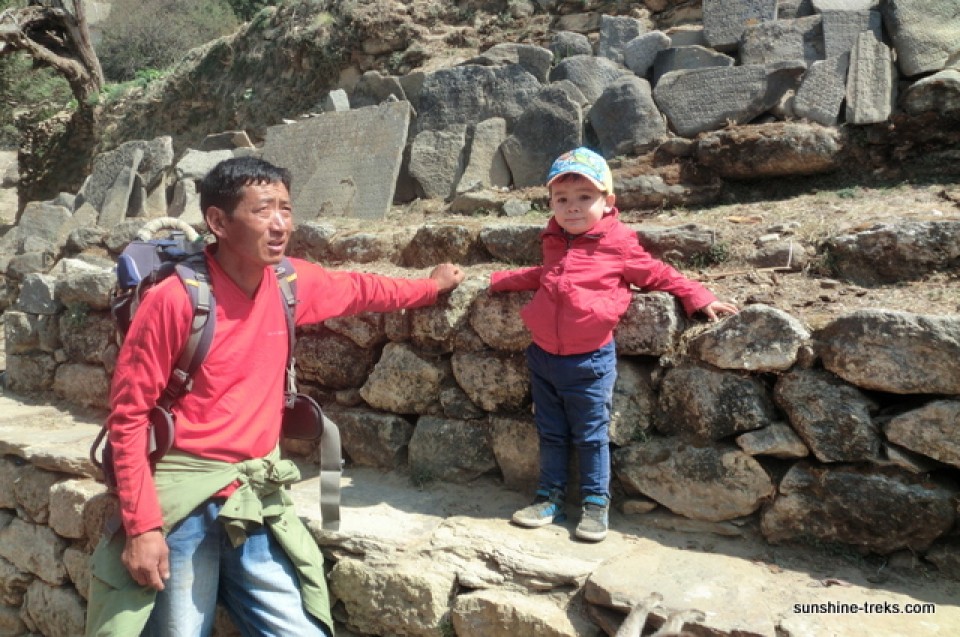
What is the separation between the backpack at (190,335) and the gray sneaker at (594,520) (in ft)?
2.86

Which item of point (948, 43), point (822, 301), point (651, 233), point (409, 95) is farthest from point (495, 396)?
point (409, 95)

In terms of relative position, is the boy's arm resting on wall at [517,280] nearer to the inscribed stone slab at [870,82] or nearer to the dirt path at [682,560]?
the dirt path at [682,560]

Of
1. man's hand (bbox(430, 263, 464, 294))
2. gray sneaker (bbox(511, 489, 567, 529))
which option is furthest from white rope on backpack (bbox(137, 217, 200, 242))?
gray sneaker (bbox(511, 489, 567, 529))

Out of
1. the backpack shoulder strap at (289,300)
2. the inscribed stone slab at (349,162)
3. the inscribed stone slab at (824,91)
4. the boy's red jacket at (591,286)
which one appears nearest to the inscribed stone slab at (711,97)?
the inscribed stone slab at (824,91)

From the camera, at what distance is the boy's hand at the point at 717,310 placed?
2.83 metres

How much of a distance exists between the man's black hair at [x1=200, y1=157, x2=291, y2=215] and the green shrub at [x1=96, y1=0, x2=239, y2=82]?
1895 cm

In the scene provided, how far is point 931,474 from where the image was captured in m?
2.48

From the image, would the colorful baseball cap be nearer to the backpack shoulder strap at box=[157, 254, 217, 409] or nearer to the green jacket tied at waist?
the backpack shoulder strap at box=[157, 254, 217, 409]

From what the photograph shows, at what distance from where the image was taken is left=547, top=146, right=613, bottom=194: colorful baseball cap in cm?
275

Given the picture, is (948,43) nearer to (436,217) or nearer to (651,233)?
(651,233)

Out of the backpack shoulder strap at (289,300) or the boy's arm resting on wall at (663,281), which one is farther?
the boy's arm resting on wall at (663,281)

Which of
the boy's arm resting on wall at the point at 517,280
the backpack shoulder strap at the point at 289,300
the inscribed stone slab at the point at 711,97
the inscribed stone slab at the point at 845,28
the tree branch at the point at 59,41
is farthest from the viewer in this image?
the tree branch at the point at 59,41

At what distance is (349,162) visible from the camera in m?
5.90

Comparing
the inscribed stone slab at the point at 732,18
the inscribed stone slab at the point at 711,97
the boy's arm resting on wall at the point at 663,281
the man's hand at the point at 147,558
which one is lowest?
the man's hand at the point at 147,558
